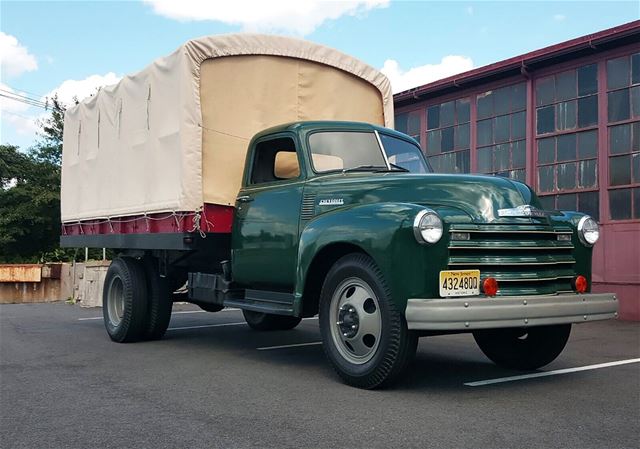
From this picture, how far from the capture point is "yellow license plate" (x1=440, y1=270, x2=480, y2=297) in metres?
4.92

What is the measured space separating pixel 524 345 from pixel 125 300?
4.81m

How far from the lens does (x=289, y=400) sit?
501 centimetres

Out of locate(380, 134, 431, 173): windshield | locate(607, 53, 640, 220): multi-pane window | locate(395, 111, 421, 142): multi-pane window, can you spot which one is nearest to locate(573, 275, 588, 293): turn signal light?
locate(380, 134, 431, 173): windshield

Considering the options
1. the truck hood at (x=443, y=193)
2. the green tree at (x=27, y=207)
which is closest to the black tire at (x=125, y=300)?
the truck hood at (x=443, y=193)

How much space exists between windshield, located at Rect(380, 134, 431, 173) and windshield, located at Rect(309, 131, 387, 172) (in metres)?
0.11

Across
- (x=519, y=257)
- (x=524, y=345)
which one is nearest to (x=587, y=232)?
(x=519, y=257)

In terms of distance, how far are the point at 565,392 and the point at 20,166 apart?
111 feet

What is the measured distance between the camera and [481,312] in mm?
4797

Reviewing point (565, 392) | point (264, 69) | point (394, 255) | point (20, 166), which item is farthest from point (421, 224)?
point (20, 166)

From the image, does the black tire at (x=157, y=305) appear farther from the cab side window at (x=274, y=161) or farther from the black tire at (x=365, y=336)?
the black tire at (x=365, y=336)

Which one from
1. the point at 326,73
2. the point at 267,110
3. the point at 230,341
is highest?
the point at 326,73

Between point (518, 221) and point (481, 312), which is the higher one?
point (518, 221)

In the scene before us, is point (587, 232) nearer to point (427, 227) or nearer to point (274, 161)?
point (427, 227)

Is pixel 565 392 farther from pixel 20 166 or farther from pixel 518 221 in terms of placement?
pixel 20 166
